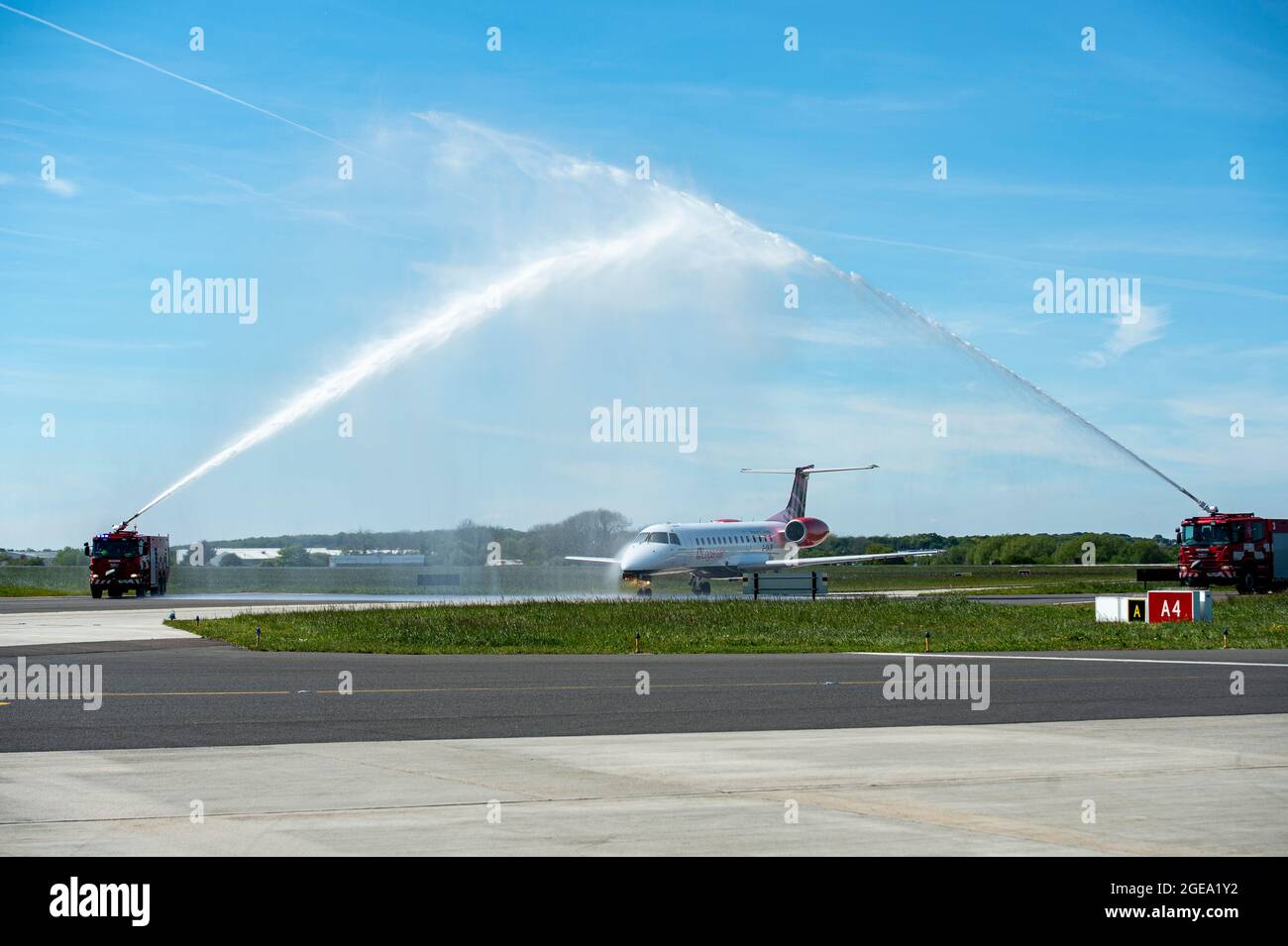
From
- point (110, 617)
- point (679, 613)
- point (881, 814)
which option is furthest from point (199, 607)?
point (881, 814)

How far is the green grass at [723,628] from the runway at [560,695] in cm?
291

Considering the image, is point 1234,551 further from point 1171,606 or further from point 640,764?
point 640,764

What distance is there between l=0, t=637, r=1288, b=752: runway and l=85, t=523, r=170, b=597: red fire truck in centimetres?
4202

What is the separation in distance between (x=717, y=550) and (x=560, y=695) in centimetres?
5526

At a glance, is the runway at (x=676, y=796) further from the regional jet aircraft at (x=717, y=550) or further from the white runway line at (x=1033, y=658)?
the regional jet aircraft at (x=717, y=550)

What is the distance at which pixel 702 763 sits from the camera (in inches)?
596

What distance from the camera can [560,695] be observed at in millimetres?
23422
